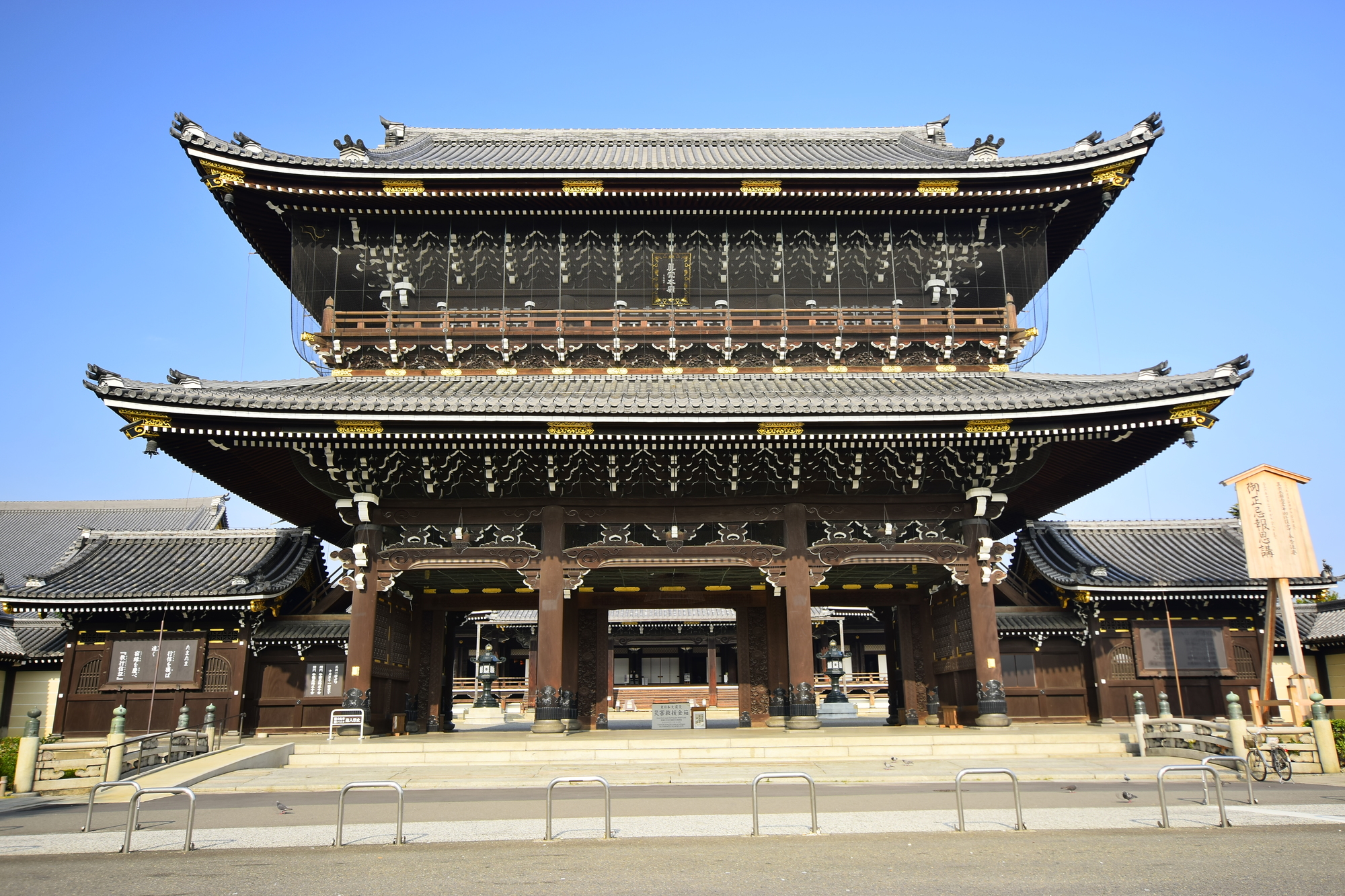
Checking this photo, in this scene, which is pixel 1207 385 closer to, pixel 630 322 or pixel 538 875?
pixel 630 322

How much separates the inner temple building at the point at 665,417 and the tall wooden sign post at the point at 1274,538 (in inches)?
67.9

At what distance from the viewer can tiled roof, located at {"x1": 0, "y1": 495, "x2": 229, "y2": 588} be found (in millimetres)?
43219

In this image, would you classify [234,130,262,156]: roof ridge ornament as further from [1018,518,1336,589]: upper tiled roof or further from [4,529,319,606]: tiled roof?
[1018,518,1336,589]: upper tiled roof

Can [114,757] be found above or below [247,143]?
below

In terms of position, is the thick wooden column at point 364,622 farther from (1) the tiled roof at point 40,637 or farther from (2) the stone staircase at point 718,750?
(1) the tiled roof at point 40,637

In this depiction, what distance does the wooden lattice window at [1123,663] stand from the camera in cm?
2184

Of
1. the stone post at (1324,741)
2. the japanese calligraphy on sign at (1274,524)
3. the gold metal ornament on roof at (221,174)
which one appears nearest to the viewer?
the stone post at (1324,741)

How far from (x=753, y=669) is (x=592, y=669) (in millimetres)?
4584

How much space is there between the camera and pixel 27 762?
50.7 ft

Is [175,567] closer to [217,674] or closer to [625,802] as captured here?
[217,674]

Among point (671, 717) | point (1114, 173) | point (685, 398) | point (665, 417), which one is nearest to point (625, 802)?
point (665, 417)

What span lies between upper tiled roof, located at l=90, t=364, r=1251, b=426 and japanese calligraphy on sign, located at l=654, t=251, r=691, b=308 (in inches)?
126

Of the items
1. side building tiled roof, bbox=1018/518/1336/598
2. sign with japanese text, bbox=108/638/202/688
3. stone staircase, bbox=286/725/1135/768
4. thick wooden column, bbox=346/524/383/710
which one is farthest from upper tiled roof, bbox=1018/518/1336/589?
sign with japanese text, bbox=108/638/202/688

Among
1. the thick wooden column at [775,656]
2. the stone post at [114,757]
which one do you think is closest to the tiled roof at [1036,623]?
the thick wooden column at [775,656]
